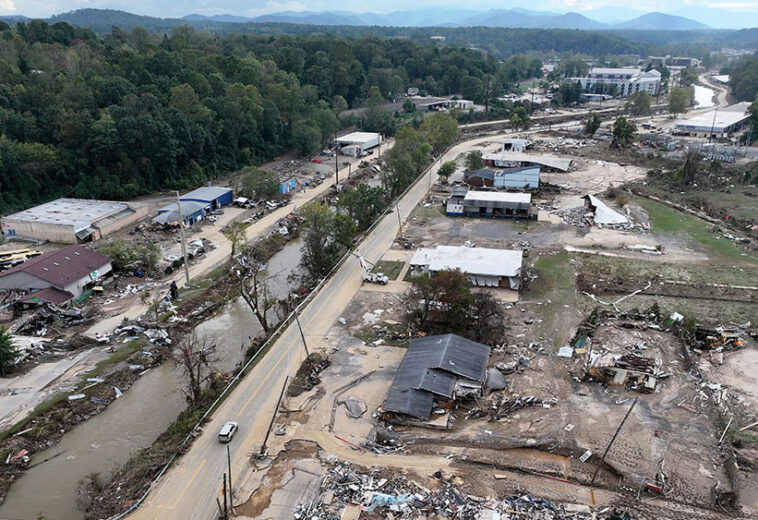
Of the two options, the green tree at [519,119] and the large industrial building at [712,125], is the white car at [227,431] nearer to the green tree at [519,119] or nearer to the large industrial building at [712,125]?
the green tree at [519,119]

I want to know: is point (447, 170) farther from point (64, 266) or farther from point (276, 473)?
point (276, 473)

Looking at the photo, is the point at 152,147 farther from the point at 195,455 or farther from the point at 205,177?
the point at 195,455

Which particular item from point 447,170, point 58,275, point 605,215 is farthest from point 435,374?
point 447,170

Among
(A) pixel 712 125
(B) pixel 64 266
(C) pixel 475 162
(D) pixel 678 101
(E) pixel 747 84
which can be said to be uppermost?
(E) pixel 747 84

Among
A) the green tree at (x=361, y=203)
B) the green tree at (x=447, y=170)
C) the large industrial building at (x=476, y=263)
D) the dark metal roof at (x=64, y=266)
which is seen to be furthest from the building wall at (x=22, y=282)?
the green tree at (x=447, y=170)

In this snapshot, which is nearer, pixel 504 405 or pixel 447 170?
pixel 504 405

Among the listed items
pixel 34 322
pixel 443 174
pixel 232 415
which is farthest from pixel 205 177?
pixel 232 415

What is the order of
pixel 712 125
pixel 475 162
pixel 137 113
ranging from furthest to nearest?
pixel 712 125 → pixel 475 162 → pixel 137 113
